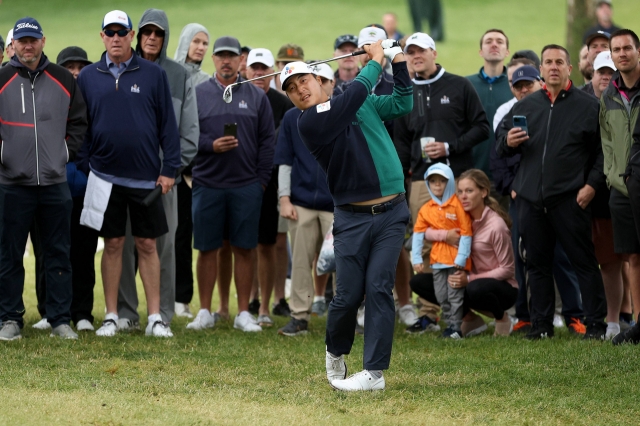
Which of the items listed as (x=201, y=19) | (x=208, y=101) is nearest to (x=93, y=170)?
(x=208, y=101)

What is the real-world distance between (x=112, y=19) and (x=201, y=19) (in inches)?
982

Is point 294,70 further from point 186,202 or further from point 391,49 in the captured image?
point 186,202

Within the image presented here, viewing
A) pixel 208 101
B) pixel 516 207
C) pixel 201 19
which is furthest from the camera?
Answer: pixel 201 19

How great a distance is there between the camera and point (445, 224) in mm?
9125

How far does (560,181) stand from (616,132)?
0.65 m

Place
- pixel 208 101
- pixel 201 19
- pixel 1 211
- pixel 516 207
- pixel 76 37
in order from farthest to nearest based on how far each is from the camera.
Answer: pixel 201 19
pixel 76 37
pixel 208 101
pixel 516 207
pixel 1 211

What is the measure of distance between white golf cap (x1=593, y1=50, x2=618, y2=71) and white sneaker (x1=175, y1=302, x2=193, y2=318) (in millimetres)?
4936

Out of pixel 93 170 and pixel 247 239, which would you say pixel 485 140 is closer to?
pixel 247 239

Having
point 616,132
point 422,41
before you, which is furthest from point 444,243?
point 422,41

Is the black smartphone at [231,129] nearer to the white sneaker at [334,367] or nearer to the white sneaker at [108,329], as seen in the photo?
the white sneaker at [108,329]

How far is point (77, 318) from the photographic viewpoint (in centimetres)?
942

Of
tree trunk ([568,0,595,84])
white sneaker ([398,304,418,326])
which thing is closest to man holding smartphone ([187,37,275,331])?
white sneaker ([398,304,418,326])

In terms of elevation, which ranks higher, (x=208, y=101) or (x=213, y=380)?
(x=208, y=101)

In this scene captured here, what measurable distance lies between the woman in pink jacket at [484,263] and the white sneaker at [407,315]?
30.2 inches
